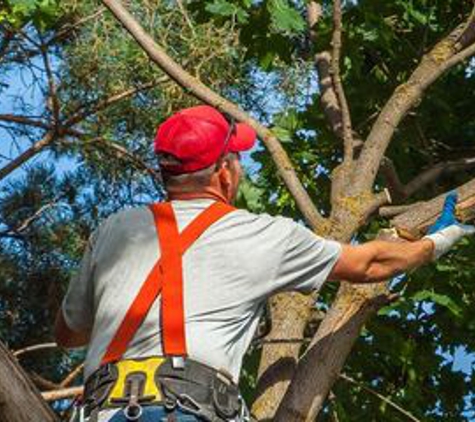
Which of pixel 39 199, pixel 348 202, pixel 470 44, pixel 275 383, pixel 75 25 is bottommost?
pixel 275 383

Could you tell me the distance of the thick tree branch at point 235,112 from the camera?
471 cm

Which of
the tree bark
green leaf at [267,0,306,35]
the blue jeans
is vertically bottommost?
the blue jeans

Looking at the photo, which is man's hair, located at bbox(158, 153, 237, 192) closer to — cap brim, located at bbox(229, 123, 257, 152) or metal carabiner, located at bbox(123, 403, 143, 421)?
cap brim, located at bbox(229, 123, 257, 152)

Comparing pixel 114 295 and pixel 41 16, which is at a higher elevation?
pixel 41 16

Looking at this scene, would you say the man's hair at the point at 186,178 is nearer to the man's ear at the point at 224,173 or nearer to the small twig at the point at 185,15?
the man's ear at the point at 224,173

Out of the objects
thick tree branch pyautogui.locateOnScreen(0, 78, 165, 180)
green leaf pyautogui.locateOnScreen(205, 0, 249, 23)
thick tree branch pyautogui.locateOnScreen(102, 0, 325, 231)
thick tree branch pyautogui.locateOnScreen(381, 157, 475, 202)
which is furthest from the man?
thick tree branch pyautogui.locateOnScreen(0, 78, 165, 180)

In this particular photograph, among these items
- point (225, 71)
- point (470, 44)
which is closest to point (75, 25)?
point (225, 71)

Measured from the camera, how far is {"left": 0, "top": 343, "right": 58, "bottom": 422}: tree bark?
3.26m

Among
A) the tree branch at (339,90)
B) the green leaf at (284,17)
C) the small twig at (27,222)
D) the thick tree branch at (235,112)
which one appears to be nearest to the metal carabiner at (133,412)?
the thick tree branch at (235,112)

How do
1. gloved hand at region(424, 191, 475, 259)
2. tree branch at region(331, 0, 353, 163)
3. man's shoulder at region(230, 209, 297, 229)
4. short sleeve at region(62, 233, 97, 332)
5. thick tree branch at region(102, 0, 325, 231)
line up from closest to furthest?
man's shoulder at region(230, 209, 297, 229) → short sleeve at region(62, 233, 97, 332) → gloved hand at region(424, 191, 475, 259) → thick tree branch at region(102, 0, 325, 231) → tree branch at region(331, 0, 353, 163)

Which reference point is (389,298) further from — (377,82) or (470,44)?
(377,82)

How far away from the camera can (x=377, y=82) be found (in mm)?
6988

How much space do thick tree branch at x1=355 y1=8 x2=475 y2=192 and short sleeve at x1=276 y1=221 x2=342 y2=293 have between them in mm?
1041

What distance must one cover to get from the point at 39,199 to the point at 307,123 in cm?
472
